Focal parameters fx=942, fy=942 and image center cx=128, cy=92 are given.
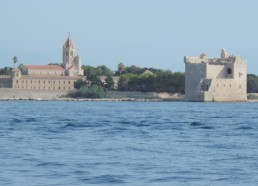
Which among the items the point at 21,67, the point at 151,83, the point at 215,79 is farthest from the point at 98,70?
the point at 215,79

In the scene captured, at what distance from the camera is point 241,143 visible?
2552cm

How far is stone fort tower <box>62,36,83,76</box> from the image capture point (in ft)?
398

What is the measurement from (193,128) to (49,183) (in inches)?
675

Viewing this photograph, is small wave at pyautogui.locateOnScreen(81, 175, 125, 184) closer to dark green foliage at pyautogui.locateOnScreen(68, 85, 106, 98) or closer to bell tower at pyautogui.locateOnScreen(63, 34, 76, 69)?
dark green foliage at pyautogui.locateOnScreen(68, 85, 106, 98)

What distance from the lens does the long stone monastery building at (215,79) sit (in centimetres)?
8506

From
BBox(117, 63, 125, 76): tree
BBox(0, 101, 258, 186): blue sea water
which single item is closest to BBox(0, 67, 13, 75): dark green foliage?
BBox(117, 63, 125, 76): tree

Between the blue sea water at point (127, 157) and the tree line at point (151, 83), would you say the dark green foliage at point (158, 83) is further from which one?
the blue sea water at point (127, 157)

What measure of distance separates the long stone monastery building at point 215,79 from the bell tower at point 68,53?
39293 millimetres

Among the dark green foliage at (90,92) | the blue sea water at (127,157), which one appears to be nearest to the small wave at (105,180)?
the blue sea water at (127,157)

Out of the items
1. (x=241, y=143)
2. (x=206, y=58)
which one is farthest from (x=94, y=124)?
(x=206, y=58)

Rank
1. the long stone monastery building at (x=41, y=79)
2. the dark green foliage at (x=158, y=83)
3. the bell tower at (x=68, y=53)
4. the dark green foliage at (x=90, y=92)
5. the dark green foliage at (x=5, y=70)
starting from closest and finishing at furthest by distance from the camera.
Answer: the dark green foliage at (x=158, y=83) < the dark green foliage at (x=90, y=92) < the long stone monastery building at (x=41, y=79) < the bell tower at (x=68, y=53) < the dark green foliage at (x=5, y=70)

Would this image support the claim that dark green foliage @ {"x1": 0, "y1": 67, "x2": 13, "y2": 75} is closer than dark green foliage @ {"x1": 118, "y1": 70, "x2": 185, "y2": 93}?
No

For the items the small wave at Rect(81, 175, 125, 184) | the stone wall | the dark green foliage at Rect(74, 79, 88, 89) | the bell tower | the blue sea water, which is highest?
the bell tower

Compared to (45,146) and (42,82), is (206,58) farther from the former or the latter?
(45,146)
